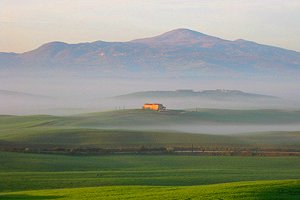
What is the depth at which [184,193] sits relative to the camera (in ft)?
84.5

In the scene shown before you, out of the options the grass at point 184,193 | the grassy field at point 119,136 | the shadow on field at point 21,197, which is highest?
the grassy field at point 119,136

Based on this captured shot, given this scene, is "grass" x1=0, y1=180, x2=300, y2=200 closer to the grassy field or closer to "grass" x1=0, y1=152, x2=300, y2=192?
"grass" x1=0, y1=152, x2=300, y2=192

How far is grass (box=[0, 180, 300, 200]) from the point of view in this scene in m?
24.9

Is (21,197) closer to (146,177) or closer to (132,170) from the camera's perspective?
(146,177)

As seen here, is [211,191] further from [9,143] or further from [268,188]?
[9,143]

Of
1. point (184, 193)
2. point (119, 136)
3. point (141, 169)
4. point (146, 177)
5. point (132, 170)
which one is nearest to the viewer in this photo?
point (184, 193)

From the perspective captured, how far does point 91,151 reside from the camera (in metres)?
53.0

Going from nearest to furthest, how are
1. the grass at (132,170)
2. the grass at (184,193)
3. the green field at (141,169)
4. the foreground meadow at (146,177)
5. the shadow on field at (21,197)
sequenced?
the grass at (184,193), the foreground meadow at (146,177), the shadow on field at (21,197), the green field at (141,169), the grass at (132,170)

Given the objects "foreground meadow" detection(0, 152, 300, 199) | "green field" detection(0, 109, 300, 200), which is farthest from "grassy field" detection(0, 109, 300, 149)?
"foreground meadow" detection(0, 152, 300, 199)

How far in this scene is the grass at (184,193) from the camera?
24.9 meters

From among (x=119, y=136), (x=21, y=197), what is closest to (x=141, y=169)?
(x=21, y=197)

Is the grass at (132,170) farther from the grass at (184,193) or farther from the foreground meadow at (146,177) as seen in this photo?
the grass at (184,193)

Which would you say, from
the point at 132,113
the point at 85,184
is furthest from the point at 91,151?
the point at 132,113

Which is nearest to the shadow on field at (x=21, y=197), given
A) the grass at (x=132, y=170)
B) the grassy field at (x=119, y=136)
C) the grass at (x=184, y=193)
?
the grass at (x=184, y=193)
